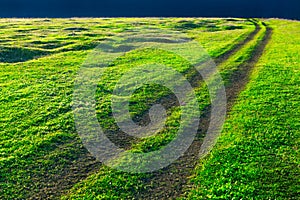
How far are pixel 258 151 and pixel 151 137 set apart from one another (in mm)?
7831

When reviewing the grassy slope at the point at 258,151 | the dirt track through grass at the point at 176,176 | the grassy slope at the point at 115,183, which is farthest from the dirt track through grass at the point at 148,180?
the grassy slope at the point at 258,151

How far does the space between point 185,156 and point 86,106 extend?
456 inches

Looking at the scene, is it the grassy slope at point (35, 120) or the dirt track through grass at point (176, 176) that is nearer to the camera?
the dirt track through grass at point (176, 176)

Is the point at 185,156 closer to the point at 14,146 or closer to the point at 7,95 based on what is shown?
the point at 14,146

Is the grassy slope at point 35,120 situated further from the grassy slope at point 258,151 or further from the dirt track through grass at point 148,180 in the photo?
the grassy slope at point 258,151

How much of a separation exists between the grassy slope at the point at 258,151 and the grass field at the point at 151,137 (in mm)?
64

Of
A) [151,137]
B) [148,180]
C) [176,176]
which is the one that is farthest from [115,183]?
[151,137]

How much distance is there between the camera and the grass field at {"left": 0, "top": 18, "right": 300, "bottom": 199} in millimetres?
19203

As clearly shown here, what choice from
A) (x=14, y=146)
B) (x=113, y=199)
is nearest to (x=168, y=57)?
(x=14, y=146)

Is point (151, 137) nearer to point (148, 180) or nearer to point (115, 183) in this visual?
point (148, 180)

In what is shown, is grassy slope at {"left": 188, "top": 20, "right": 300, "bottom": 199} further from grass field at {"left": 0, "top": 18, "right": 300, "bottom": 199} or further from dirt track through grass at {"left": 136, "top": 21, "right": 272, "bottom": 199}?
dirt track through grass at {"left": 136, "top": 21, "right": 272, "bottom": 199}

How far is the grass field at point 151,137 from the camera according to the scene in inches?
756

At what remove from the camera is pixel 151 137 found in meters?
25.1

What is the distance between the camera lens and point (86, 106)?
1181 inches
